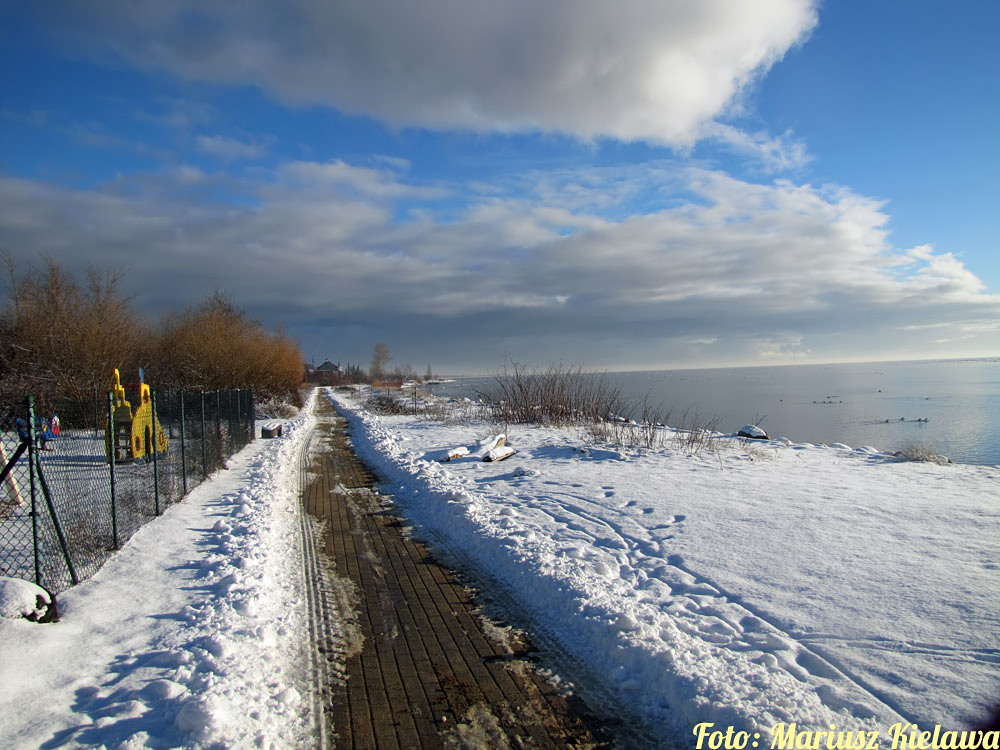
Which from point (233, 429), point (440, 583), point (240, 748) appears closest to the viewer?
point (240, 748)

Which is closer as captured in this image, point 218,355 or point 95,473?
point 95,473

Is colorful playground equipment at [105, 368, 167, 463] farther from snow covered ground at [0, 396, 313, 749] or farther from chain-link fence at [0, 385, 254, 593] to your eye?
snow covered ground at [0, 396, 313, 749]

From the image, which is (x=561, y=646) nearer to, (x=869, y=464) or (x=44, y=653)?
(x=44, y=653)

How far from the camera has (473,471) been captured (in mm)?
11633

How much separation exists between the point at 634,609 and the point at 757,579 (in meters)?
1.47

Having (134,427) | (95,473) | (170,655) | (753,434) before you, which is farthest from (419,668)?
(753,434)

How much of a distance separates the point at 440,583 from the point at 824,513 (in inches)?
196

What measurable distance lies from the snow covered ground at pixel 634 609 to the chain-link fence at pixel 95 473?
0.42 m

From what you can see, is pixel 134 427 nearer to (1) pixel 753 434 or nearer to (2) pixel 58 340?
(2) pixel 58 340

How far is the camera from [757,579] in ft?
17.5

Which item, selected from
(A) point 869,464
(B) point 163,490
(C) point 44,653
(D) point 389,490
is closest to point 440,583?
(C) point 44,653

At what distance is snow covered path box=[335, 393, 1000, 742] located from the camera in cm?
347

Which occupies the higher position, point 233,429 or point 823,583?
point 233,429

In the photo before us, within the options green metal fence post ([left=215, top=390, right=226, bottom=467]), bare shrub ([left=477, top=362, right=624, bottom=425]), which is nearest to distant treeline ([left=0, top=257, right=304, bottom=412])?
green metal fence post ([left=215, top=390, right=226, bottom=467])
